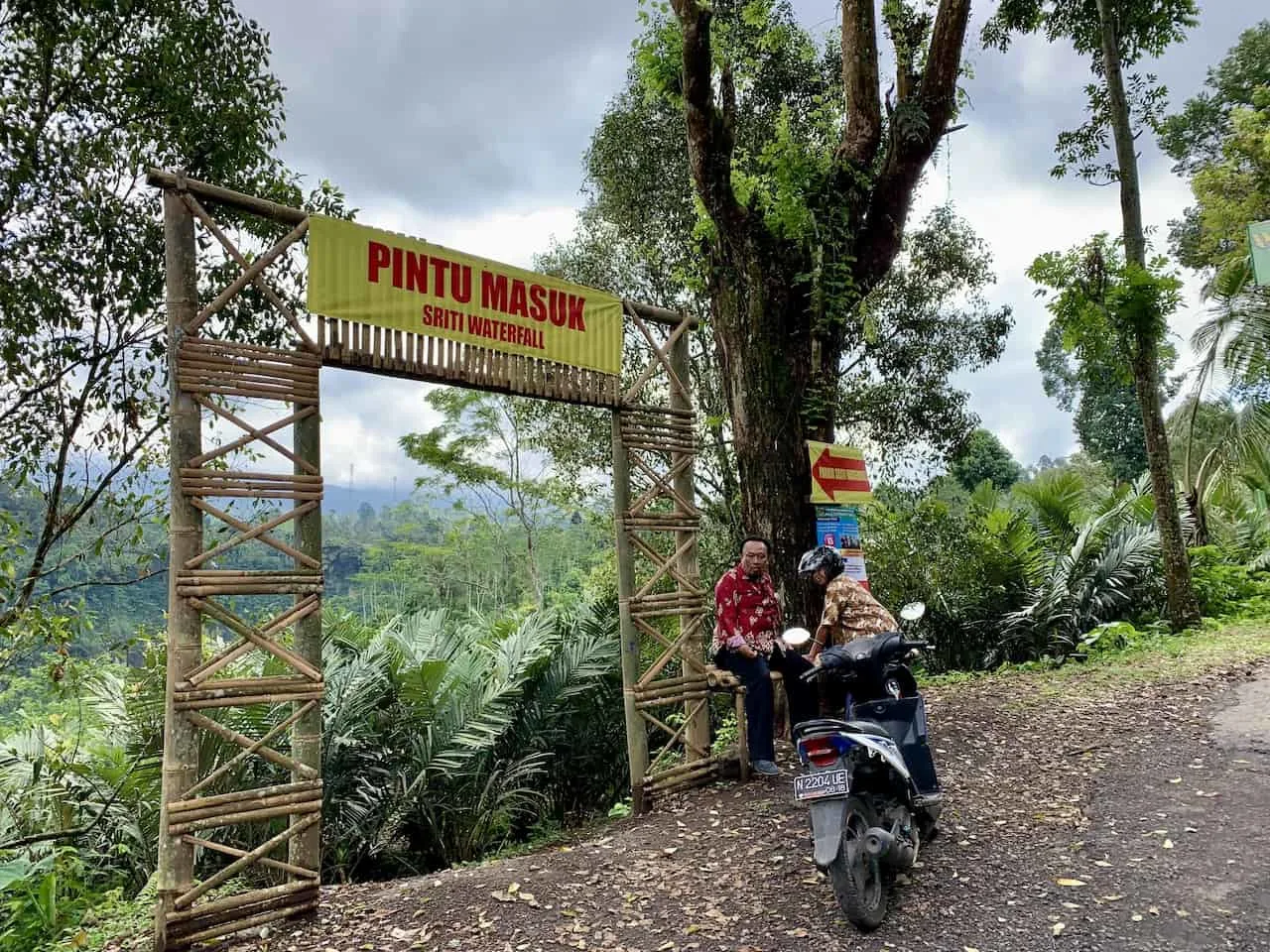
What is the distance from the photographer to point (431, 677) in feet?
23.4

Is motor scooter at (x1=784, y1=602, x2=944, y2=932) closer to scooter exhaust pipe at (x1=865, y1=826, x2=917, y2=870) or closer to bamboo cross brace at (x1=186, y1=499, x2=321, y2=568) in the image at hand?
scooter exhaust pipe at (x1=865, y1=826, x2=917, y2=870)

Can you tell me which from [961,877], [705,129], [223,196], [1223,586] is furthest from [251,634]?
[1223,586]

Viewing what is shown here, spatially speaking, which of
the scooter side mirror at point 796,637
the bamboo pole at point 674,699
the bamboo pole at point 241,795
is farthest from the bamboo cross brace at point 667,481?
the bamboo pole at point 241,795

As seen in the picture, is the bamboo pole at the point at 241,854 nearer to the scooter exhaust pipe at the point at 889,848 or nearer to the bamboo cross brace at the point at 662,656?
the bamboo cross brace at the point at 662,656

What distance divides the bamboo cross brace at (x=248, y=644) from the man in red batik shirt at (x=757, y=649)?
8.86 feet

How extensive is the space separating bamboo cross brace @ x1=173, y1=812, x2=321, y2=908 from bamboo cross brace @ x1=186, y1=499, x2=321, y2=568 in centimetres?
133

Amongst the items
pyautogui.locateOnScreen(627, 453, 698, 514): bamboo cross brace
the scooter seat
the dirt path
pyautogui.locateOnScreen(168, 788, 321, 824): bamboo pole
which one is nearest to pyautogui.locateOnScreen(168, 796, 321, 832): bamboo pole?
pyautogui.locateOnScreen(168, 788, 321, 824): bamboo pole

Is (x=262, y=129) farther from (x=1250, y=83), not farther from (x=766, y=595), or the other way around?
(x=1250, y=83)

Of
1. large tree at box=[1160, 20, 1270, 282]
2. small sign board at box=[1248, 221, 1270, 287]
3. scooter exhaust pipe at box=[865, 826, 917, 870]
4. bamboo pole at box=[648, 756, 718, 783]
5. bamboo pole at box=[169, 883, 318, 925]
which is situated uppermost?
large tree at box=[1160, 20, 1270, 282]

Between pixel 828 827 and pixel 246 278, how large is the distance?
396 centimetres

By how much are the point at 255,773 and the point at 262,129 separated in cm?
475

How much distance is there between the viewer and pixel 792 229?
296 inches

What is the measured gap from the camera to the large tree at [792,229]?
7.27m

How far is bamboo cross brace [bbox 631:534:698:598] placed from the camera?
6508 mm
